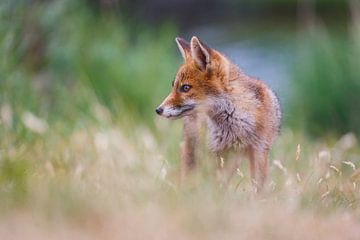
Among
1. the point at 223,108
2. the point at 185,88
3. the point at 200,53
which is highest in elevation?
the point at 200,53

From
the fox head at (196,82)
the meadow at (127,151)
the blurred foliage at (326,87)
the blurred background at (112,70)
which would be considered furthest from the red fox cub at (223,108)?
the blurred foliage at (326,87)

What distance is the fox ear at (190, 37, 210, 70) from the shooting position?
243 inches

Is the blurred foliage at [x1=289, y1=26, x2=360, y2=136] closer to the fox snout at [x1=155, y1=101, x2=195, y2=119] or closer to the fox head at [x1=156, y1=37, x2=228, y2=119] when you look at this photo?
the fox head at [x1=156, y1=37, x2=228, y2=119]

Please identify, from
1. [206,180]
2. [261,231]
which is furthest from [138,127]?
[261,231]

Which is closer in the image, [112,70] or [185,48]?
[185,48]

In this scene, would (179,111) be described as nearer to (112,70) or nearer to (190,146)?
(190,146)

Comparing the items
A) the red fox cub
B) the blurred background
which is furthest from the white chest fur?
the blurred background

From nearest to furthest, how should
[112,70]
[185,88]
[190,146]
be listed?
[185,88], [190,146], [112,70]

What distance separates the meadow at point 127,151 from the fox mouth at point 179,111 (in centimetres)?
31

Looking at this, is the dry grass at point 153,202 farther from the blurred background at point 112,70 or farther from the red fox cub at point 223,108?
the blurred background at point 112,70

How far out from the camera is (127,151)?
7.51 m

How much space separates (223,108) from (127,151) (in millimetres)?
1494

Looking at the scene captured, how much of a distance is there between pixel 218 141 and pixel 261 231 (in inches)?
56.9

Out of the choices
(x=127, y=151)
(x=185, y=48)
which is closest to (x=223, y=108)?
(x=185, y=48)
